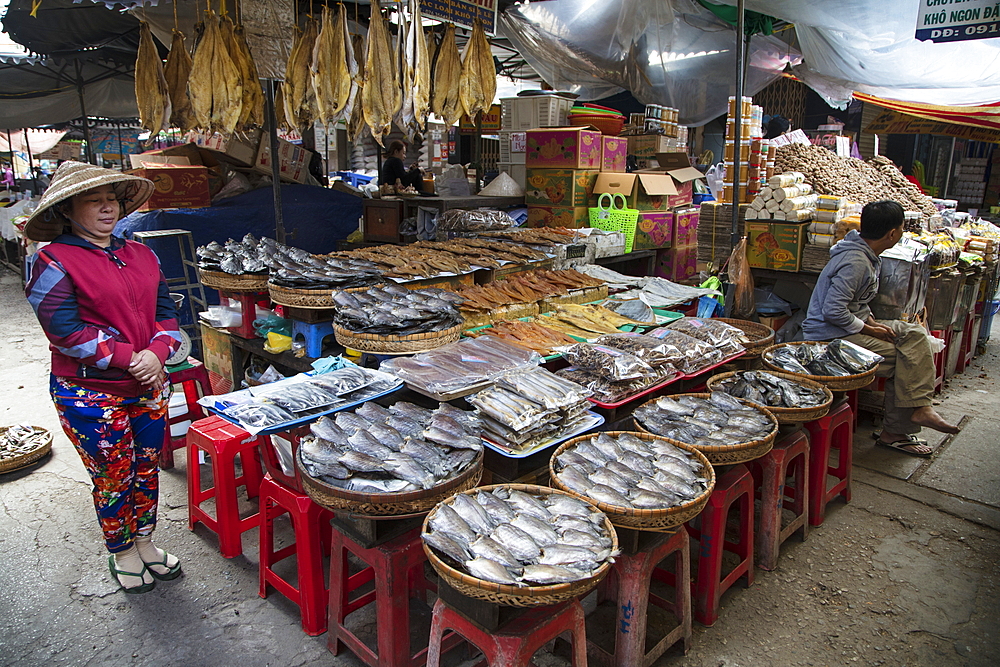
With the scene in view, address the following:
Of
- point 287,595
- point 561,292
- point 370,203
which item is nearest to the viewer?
point 287,595

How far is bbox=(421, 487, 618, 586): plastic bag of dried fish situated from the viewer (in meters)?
1.69

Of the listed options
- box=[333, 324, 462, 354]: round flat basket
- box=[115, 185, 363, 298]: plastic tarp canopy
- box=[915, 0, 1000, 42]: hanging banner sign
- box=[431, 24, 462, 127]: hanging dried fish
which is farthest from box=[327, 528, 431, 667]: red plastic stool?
box=[915, 0, 1000, 42]: hanging banner sign

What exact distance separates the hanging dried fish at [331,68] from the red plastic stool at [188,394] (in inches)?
77.1

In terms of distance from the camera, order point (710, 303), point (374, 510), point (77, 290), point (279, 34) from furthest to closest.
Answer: point (710, 303) < point (279, 34) < point (77, 290) < point (374, 510)

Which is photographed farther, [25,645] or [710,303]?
[710,303]

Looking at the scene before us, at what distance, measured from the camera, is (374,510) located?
6.51ft

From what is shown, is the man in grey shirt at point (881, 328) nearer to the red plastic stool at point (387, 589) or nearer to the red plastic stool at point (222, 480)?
the red plastic stool at point (387, 589)

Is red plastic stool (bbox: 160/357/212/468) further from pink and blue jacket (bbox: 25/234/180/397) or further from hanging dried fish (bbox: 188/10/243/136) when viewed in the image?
hanging dried fish (bbox: 188/10/243/136)

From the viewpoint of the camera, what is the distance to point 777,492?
3.08 metres

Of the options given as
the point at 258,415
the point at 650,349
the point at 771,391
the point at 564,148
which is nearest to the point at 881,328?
the point at 771,391

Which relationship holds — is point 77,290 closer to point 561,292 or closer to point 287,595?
point 287,595

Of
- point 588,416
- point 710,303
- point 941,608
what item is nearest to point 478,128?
point 710,303

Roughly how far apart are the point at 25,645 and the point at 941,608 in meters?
4.19

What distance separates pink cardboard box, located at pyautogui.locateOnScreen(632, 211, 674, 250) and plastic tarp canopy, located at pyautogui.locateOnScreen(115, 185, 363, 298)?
3.62m
